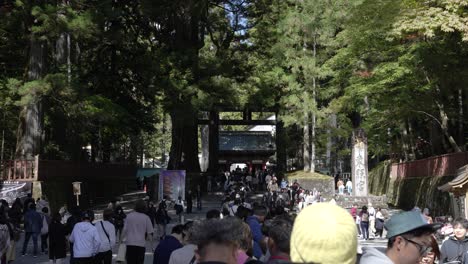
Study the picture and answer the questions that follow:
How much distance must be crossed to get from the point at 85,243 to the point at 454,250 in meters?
5.46

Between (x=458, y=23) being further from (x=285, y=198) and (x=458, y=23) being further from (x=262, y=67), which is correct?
(x=262, y=67)

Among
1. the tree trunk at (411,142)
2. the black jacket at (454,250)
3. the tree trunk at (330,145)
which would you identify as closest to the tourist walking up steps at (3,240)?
the black jacket at (454,250)

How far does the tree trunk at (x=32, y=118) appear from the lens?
25.7 meters

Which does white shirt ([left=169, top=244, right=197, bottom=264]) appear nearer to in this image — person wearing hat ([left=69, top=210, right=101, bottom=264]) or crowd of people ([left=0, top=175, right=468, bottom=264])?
crowd of people ([left=0, top=175, right=468, bottom=264])

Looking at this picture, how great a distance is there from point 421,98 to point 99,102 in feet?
45.4

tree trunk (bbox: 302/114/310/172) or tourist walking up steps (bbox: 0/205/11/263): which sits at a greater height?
tree trunk (bbox: 302/114/310/172)

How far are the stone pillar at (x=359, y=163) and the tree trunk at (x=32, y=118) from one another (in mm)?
15850

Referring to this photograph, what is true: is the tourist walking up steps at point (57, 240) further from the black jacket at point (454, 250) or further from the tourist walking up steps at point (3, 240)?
the black jacket at point (454, 250)

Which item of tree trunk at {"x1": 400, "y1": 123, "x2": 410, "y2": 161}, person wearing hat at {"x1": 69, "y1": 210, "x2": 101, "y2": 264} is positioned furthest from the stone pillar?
person wearing hat at {"x1": 69, "y1": 210, "x2": 101, "y2": 264}

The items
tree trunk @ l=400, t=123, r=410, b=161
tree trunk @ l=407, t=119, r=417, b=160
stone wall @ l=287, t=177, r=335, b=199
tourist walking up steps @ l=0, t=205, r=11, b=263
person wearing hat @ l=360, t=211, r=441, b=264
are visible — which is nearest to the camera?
person wearing hat @ l=360, t=211, r=441, b=264

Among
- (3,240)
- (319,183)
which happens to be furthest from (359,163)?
(3,240)

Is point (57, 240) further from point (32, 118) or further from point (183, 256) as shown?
point (32, 118)

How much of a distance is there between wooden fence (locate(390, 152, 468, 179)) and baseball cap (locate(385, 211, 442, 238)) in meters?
22.5

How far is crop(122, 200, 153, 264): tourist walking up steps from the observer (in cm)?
1015
